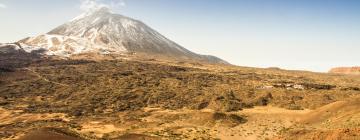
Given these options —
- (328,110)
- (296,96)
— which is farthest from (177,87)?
(328,110)

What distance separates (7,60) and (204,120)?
99325 mm

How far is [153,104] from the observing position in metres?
79.2

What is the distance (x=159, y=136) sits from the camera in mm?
49469

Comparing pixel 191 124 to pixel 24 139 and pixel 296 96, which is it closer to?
pixel 24 139

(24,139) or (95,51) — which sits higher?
(95,51)

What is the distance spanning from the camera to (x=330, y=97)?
79.6 meters

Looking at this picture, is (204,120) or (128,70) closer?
(204,120)

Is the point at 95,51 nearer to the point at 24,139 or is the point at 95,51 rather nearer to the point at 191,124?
the point at 191,124

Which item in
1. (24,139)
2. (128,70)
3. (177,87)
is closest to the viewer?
(24,139)

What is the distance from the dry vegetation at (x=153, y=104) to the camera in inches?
2029

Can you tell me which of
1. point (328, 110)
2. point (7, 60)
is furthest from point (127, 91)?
point (7, 60)

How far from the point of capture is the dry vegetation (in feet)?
169

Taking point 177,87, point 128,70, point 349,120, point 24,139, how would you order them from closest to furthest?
point 24,139, point 349,120, point 177,87, point 128,70

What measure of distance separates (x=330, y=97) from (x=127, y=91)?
45.1 m
